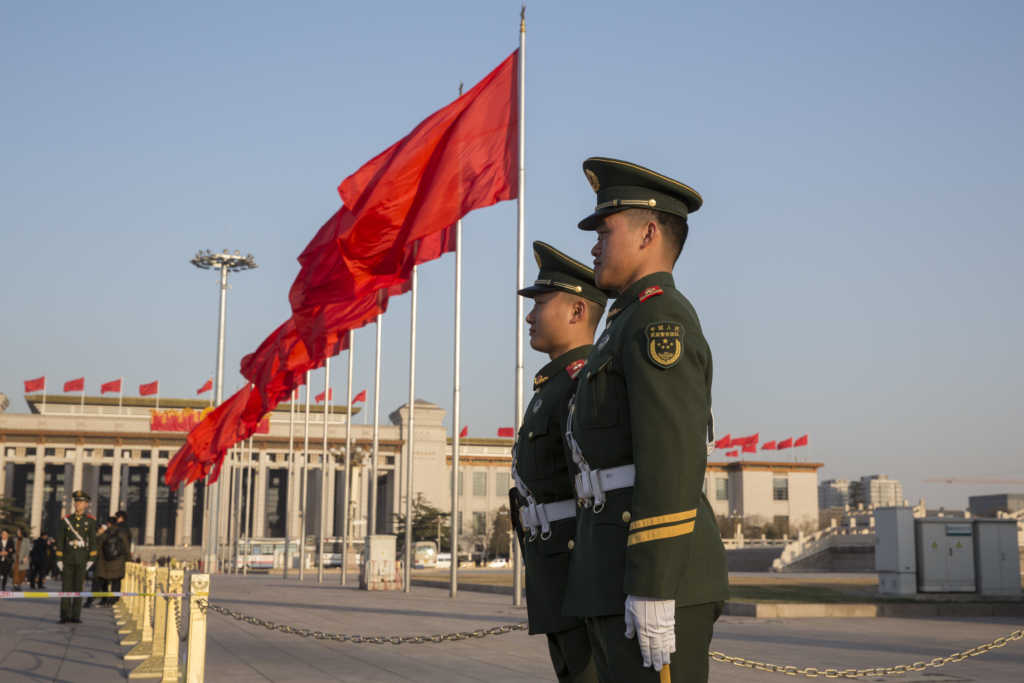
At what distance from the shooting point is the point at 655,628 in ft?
9.61

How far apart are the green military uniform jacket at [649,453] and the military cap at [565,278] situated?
139 cm

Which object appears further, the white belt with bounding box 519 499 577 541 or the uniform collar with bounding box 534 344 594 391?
the uniform collar with bounding box 534 344 594 391

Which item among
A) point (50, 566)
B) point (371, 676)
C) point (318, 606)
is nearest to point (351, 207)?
point (371, 676)

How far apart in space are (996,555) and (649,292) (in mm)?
19282

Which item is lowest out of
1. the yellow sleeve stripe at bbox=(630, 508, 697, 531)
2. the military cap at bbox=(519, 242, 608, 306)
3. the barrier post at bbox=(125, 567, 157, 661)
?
the barrier post at bbox=(125, 567, 157, 661)

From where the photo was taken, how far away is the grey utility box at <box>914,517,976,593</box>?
19.7 m

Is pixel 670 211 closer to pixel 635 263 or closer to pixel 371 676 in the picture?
pixel 635 263

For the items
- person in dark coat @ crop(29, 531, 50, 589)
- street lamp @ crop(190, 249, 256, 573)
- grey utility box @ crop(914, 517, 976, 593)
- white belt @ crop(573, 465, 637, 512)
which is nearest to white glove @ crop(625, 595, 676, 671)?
white belt @ crop(573, 465, 637, 512)

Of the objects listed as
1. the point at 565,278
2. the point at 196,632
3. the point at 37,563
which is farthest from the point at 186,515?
the point at 565,278

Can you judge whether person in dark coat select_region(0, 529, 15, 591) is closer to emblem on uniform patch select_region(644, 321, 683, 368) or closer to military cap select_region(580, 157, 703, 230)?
military cap select_region(580, 157, 703, 230)

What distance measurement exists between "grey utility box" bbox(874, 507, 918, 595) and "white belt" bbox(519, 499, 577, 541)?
1642 cm

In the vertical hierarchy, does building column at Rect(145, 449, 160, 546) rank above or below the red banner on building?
below

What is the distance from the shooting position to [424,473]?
3356 inches

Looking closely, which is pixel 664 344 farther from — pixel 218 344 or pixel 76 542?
pixel 218 344
